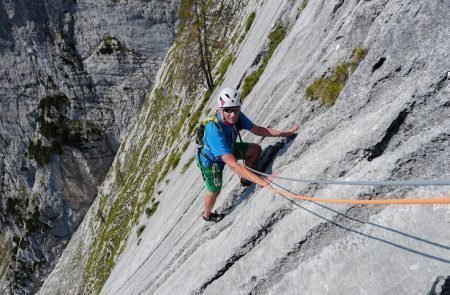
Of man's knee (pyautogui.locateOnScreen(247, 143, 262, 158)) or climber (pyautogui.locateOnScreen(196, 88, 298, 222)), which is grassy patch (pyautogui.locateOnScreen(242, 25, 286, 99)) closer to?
man's knee (pyautogui.locateOnScreen(247, 143, 262, 158))

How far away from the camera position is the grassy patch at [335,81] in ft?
23.9

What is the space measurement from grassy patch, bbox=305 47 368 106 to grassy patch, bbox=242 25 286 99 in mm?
7823

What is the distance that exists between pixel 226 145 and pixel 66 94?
182ft

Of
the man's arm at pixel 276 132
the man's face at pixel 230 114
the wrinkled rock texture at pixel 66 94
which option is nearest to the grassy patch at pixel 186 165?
the man's arm at pixel 276 132

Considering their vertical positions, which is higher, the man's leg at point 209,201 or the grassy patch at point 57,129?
A: the man's leg at point 209,201

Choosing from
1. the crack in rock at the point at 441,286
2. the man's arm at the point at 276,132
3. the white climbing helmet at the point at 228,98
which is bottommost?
the man's arm at the point at 276,132

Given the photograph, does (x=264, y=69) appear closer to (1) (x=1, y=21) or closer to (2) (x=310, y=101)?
(2) (x=310, y=101)

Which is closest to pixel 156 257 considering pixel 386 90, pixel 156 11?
pixel 386 90

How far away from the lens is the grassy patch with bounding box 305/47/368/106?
7.29 meters

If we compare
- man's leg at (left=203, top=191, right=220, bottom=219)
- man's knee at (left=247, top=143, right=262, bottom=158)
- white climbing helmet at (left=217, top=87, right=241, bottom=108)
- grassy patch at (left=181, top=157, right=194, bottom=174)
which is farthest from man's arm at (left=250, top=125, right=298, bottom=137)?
grassy patch at (left=181, top=157, right=194, bottom=174)

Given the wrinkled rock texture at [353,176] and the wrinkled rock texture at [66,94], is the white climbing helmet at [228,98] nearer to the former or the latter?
the wrinkled rock texture at [353,176]

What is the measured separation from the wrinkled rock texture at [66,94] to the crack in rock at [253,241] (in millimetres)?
49717

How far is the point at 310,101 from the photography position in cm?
830

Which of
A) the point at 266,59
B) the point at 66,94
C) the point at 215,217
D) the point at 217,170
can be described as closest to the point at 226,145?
the point at 217,170
